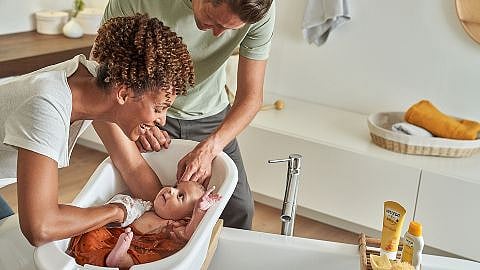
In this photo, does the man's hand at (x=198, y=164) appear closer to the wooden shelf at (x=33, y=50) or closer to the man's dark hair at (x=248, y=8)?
the man's dark hair at (x=248, y=8)

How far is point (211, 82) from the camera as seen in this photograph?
231 centimetres

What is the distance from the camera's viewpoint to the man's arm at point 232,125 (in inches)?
78.3

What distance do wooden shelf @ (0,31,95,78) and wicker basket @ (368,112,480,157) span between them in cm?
170

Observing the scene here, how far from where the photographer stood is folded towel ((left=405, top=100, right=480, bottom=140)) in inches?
120

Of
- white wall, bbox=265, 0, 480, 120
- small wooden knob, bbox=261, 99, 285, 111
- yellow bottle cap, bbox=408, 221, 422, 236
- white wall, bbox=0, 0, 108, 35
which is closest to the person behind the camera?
yellow bottle cap, bbox=408, 221, 422, 236

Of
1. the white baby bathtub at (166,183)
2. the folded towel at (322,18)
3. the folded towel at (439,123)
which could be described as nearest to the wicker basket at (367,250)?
the white baby bathtub at (166,183)

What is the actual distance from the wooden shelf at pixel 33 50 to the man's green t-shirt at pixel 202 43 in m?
1.35

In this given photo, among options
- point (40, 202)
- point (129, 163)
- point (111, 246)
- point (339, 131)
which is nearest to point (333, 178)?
point (339, 131)

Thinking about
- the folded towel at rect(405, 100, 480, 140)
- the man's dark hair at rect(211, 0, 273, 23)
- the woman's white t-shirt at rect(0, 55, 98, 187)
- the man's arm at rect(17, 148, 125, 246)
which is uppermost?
the man's dark hair at rect(211, 0, 273, 23)

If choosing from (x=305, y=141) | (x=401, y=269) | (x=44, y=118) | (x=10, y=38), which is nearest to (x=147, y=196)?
(x=44, y=118)

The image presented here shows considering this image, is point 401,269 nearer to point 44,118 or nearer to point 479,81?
point 44,118

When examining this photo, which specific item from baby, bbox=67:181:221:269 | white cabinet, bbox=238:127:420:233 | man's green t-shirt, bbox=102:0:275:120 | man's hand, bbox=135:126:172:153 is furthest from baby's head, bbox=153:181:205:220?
white cabinet, bbox=238:127:420:233

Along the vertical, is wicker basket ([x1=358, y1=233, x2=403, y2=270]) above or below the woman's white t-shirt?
below

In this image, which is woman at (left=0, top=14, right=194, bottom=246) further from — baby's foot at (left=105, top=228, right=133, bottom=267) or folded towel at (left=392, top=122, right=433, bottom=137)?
folded towel at (left=392, top=122, right=433, bottom=137)
